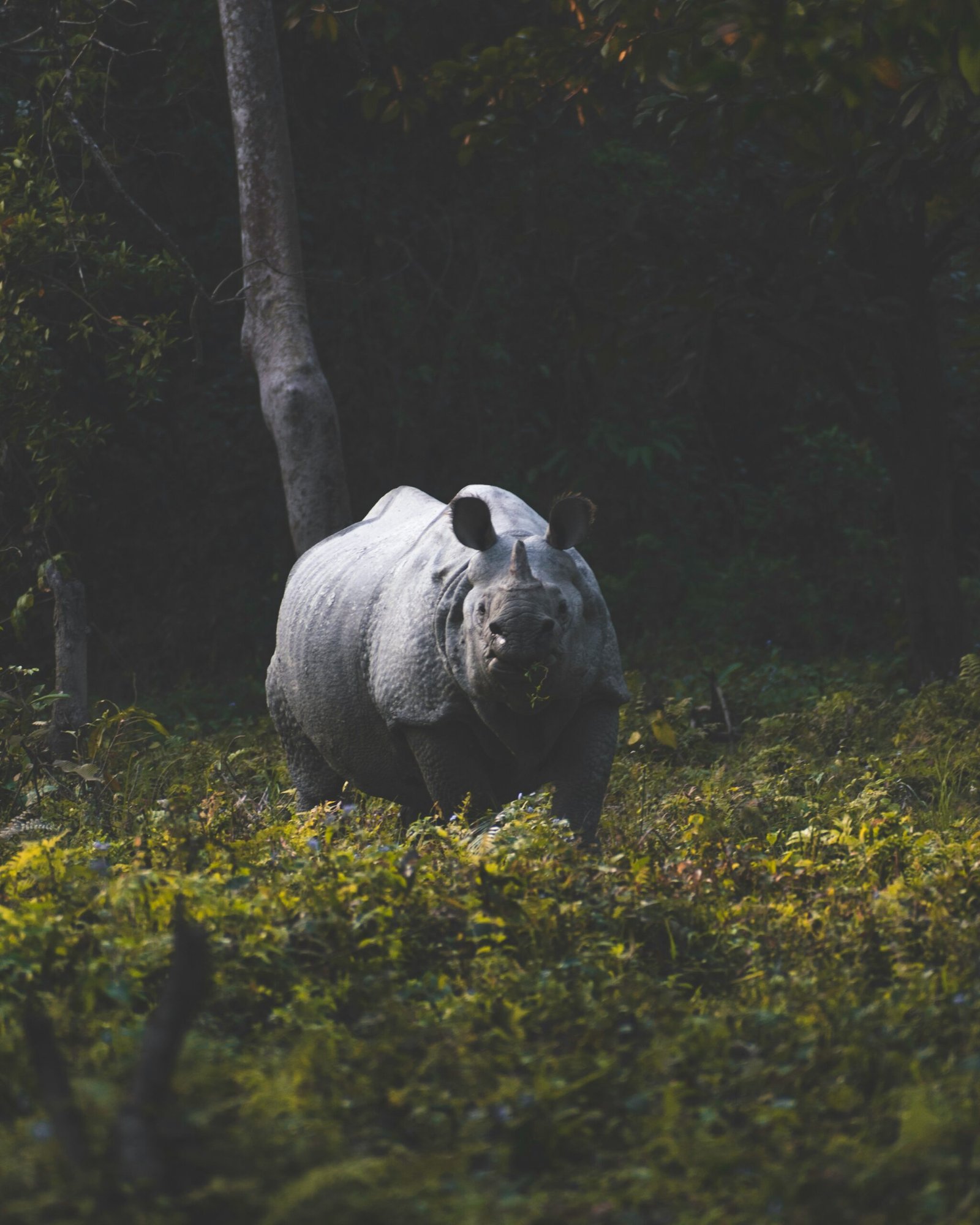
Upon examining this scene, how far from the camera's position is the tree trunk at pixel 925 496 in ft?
30.8

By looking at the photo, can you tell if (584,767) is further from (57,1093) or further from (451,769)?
(57,1093)

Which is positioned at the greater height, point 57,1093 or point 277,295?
point 277,295

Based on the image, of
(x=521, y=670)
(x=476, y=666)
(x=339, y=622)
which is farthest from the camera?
(x=339, y=622)

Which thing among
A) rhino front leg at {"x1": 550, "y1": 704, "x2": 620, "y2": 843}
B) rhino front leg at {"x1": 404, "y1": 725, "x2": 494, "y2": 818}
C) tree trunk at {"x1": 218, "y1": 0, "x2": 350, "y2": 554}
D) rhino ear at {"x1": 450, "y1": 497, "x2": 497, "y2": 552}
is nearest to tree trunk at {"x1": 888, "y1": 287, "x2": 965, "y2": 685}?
tree trunk at {"x1": 218, "y1": 0, "x2": 350, "y2": 554}

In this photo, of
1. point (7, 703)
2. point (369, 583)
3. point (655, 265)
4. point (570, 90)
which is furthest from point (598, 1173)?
point (655, 265)

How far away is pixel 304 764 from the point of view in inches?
251

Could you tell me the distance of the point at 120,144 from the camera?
11.1 metres

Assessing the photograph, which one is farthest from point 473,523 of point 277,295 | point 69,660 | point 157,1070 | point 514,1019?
point 277,295

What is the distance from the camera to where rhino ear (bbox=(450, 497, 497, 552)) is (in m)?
4.70

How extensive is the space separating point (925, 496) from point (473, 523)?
545 cm

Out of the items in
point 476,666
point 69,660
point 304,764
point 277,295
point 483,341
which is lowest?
point 304,764

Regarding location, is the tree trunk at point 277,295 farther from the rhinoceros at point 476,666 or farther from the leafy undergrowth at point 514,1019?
the leafy undergrowth at point 514,1019

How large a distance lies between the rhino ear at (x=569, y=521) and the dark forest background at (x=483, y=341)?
3.30 m

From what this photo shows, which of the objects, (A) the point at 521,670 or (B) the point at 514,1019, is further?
(A) the point at 521,670
